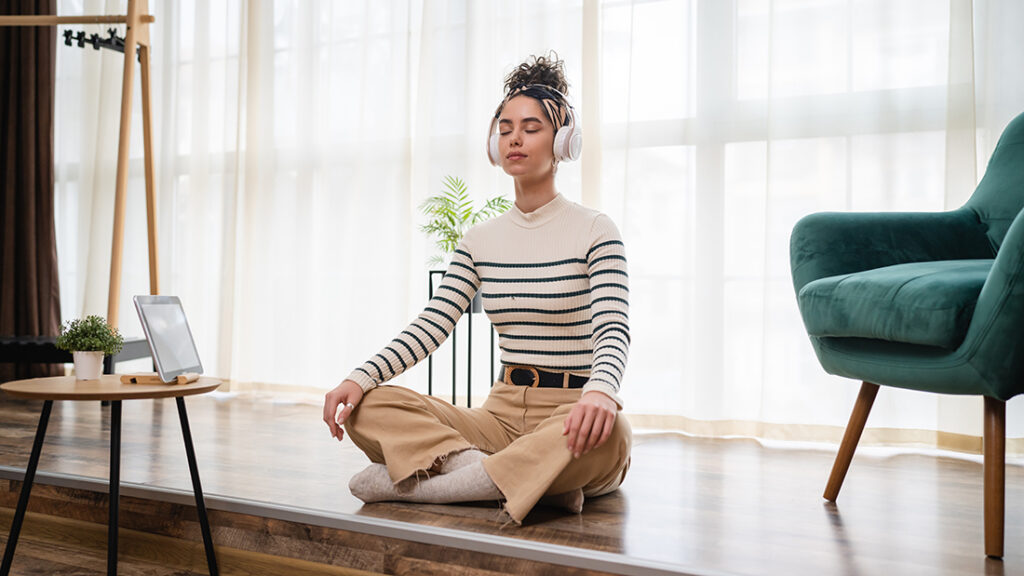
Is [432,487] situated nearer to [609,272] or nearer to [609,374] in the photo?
[609,374]

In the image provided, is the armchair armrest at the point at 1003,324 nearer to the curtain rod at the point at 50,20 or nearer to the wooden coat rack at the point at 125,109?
the wooden coat rack at the point at 125,109

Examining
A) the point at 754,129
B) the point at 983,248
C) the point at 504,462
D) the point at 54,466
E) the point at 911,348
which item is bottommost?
the point at 54,466

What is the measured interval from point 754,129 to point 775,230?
363 mm

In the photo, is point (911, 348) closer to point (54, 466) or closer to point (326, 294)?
point (54, 466)

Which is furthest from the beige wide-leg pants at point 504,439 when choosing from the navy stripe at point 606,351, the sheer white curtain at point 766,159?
the sheer white curtain at point 766,159

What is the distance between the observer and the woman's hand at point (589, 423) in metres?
1.35

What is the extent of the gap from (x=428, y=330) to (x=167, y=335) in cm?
54

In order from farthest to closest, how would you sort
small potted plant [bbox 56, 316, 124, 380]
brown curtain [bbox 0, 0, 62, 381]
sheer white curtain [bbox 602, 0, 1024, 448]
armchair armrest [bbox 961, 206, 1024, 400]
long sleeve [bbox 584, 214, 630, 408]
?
brown curtain [bbox 0, 0, 62, 381] < sheer white curtain [bbox 602, 0, 1024, 448] < small potted plant [bbox 56, 316, 124, 380] < long sleeve [bbox 584, 214, 630, 408] < armchair armrest [bbox 961, 206, 1024, 400]

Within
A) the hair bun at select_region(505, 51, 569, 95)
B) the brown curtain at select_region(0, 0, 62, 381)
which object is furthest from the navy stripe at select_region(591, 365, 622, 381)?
the brown curtain at select_region(0, 0, 62, 381)

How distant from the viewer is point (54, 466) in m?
1.99

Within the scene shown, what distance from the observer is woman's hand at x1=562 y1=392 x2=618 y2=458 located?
135 cm

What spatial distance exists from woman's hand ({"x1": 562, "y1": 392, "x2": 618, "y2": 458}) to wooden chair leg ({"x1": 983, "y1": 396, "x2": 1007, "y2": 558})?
623 millimetres

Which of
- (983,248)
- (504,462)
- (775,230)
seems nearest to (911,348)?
(983,248)

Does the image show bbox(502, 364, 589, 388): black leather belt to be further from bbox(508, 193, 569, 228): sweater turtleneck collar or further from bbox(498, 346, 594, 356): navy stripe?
bbox(508, 193, 569, 228): sweater turtleneck collar
